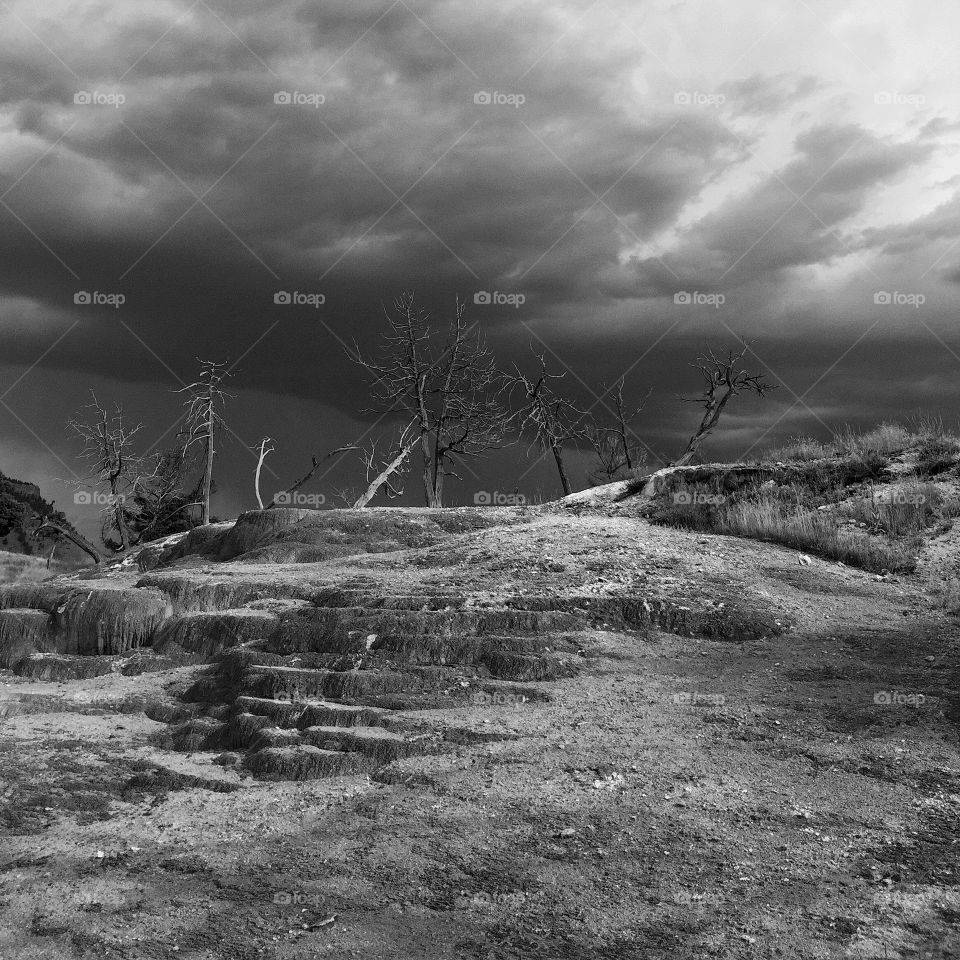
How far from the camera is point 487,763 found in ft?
23.6

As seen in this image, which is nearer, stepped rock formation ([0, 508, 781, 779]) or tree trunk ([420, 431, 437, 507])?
stepped rock formation ([0, 508, 781, 779])

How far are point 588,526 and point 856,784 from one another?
8.41 metres

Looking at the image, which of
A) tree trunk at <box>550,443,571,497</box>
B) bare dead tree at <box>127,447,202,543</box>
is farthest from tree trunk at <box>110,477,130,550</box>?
tree trunk at <box>550,443,571,497</box>

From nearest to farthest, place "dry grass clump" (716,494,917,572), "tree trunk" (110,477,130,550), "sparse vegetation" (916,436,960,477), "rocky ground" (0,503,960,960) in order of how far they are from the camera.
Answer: "rocky ground" (0,503,960,960) → "dry grass clump" (716,494,917,572) → "sparse vegetation" (916,436,960,477) → "tree trunk" (110,477,130,550)

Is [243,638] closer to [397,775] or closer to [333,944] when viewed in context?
[397,775]

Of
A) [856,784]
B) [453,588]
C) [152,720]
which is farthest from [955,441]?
[152,720]

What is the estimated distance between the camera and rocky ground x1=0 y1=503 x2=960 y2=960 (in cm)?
516

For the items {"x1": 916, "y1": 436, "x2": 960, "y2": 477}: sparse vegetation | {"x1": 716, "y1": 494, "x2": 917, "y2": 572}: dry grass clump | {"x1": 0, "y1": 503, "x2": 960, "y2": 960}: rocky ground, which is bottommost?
{"x1": 0, "y1": 503, "x2": 960, "y2": 960}: rocky ground

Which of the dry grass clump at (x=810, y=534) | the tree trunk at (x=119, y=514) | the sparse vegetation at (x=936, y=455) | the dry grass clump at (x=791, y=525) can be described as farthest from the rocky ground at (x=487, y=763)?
the tree trunk at (x=119, y=514)

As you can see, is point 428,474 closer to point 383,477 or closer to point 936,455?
point 383,477

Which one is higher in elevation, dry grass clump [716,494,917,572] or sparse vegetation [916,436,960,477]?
sparse vegetation [916,436,960,477]

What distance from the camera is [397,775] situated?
7.02 m

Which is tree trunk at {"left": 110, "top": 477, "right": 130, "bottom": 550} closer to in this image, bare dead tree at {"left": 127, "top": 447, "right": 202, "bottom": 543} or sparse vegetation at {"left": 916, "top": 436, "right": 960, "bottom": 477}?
bare dead tree at {"left": 127, "top": 447, "right": 202, "bottom": 543}

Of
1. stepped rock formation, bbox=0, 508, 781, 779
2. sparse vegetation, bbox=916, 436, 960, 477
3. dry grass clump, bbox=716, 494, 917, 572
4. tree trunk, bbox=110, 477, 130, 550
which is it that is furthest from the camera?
tree trunk, bbox=110, 477, 130, 550
